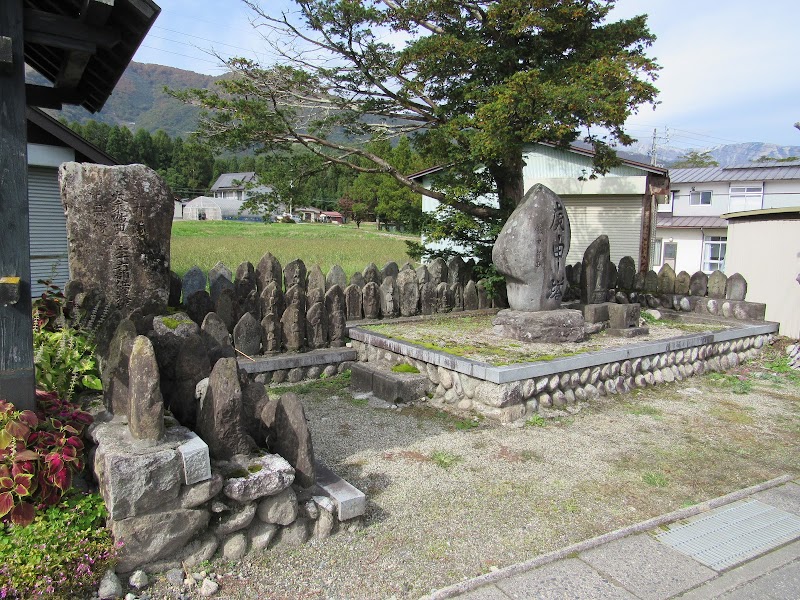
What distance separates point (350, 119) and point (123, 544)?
9849mm

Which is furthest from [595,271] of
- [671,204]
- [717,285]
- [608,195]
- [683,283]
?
[671,204]

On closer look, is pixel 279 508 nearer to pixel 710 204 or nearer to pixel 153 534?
pixel 153 534

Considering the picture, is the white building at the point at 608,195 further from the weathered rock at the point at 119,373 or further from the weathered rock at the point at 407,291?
the weathered rock at the point at 119,373

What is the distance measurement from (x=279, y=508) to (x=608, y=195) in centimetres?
1530

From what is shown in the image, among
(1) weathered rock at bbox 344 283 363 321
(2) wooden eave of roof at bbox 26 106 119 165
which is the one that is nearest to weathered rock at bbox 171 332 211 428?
(1) weathered rock at bbox 344 283 363 321

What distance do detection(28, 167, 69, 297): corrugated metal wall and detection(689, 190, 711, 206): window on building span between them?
29021mm

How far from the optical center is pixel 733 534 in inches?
144

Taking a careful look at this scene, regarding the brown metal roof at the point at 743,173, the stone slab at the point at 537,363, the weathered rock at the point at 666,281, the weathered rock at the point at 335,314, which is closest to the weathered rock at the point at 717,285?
the weathered rock at the point at 666,281

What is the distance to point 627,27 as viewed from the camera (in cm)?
938

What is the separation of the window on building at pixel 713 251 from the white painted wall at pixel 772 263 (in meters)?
16.5

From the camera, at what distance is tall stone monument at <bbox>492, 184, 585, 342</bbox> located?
7312 millimetres

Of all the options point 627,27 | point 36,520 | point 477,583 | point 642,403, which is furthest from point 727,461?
point 627,27

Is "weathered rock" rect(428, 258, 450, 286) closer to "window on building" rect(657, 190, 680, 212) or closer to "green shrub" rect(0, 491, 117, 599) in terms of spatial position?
"green shrub" rect(0, 491, 117, 599)

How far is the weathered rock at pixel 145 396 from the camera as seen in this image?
293cm
